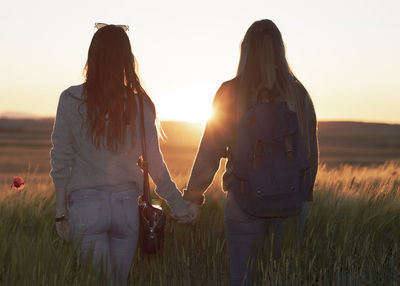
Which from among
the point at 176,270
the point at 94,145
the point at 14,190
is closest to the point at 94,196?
the point at 94,145

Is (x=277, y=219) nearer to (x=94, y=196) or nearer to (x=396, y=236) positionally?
(x=94, y=196)

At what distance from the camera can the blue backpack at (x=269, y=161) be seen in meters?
3.10

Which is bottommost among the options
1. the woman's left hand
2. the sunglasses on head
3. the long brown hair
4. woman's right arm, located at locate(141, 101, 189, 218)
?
the woman's left hand

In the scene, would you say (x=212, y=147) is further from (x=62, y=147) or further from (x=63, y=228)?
(x=63, y=228)

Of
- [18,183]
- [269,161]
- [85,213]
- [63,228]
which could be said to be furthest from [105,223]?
[18,183]

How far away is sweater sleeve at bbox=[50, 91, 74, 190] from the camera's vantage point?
3.23 meters

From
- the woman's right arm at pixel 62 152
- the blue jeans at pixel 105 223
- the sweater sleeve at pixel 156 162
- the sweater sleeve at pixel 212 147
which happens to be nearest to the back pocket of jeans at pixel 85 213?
the blue jeans at pixel 105 223

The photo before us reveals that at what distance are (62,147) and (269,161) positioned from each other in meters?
1.21

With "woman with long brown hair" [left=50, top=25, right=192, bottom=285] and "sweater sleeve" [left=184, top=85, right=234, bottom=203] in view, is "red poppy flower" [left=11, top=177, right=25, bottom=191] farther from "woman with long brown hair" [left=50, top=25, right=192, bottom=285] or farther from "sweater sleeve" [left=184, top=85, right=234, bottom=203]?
"sweater sleeve" [left=184, top=85, right=234, bottom=203]

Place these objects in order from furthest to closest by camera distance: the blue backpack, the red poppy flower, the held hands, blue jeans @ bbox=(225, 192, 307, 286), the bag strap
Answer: the red poppy flower, the held hands, the bag strap, blue jeans @ bbox=(225, 192, 307, 286), the blue backpack

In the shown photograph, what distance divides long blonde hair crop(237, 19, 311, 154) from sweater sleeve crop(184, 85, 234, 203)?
16 cm

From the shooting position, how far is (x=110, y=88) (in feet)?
10.6

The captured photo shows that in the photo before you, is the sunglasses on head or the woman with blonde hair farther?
the sunglasses on head

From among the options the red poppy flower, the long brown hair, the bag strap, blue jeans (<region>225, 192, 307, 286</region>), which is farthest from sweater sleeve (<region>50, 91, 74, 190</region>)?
the red poppy flower
